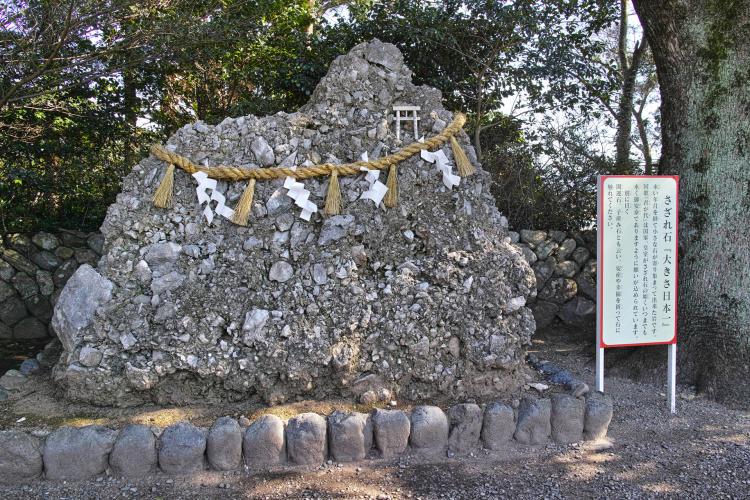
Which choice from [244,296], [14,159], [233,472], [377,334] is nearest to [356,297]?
[377,334]

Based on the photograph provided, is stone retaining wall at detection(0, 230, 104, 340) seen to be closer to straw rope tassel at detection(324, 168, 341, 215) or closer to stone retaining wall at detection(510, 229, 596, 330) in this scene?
straw rope tassel at detection(324, 168, 341, 215)

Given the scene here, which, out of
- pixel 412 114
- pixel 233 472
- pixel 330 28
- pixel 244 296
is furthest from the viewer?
pixel 330 28

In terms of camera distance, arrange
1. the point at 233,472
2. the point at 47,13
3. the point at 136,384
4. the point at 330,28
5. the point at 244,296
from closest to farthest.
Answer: the point at 233,472, the point at 136,384, the point at 244,296, the point at 47,13, the point at 330,28

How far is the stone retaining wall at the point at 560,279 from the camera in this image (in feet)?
18.8

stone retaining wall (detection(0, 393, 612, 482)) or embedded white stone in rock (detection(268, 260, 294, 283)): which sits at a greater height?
embedded white stone in rock (detection(268, 260, 294, 283))

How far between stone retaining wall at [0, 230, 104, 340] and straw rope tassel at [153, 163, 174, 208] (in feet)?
10.2

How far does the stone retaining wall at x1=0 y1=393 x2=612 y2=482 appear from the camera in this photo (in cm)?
274

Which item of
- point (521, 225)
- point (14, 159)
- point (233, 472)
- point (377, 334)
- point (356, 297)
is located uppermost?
point (14, 159)

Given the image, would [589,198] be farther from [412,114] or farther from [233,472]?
[233,472]

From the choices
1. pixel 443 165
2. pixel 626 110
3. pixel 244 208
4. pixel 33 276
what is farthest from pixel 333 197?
pixel 626 110

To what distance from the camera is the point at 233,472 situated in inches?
111

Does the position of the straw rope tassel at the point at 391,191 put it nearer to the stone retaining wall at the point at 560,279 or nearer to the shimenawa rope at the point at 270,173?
the shimenawa rope at the point at 270,173

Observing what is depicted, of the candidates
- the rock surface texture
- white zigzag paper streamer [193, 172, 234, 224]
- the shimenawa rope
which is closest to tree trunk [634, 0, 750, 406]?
the rock surface texture

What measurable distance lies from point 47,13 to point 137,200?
2.38 metres
